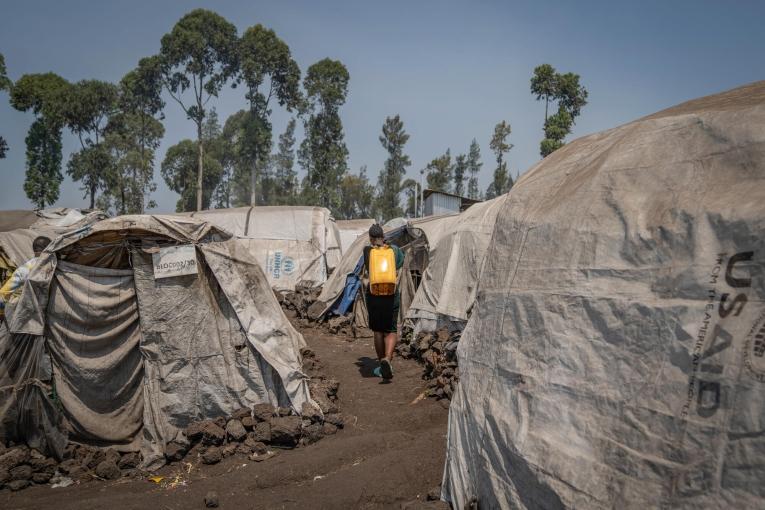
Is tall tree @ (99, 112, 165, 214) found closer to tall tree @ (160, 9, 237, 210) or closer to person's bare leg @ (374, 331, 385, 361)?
tall tree @ (160, 9, 237, 210)

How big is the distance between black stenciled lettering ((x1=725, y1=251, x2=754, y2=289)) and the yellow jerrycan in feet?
13.6

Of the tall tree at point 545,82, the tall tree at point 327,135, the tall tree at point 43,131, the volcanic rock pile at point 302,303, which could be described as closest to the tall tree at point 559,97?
the tall tree at point 545,82

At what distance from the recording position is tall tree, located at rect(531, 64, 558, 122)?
2808 cm

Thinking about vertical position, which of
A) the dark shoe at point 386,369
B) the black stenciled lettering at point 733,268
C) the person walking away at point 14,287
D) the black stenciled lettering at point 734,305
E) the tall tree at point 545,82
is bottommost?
the dark shoe at point 386,369

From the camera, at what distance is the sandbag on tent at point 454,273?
7027mm

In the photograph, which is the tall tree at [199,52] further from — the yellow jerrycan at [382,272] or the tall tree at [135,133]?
the yellow jerrycan at [382,272]

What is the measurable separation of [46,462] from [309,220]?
10.3m

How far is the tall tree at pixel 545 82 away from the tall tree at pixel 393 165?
1394 centimetres

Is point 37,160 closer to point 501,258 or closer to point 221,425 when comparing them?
point 221,425

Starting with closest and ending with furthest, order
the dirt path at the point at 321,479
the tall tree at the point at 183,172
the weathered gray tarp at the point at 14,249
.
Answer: the dirt path at the point at 321,479 → the weathered gray tarp at the point at 14,249 → the tall tree at the point at 183,172

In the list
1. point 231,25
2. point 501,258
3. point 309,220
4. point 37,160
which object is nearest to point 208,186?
point 37,160

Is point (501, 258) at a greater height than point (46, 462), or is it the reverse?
point (501, 258)

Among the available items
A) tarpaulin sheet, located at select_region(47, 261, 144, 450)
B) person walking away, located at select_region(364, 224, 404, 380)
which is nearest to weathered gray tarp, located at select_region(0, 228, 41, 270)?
tarpaulin sheet, located at select_region(47, 261, 144, 450)

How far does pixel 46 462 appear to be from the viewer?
12.9 feet
